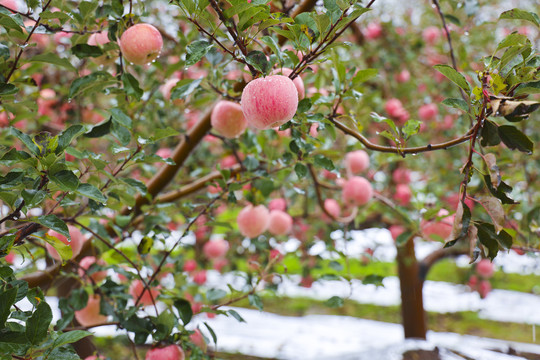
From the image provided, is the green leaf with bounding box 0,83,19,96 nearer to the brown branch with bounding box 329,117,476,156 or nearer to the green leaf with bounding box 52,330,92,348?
the green leaf with bounding box 52,330,92,348

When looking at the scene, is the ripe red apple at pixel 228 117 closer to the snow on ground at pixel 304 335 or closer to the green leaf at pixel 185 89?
the green leaf at pixel 185 89

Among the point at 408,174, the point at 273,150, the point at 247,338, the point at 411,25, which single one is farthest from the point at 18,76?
the point at 411,25

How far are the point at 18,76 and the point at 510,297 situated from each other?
14.7 ft

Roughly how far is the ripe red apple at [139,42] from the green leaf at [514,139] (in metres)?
0.62

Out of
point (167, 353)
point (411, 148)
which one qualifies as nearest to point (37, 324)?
point (167, 353)

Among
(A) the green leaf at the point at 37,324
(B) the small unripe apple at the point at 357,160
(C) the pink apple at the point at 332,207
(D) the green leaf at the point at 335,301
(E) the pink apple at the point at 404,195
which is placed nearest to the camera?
(A) the green leaf at the point at 37,324

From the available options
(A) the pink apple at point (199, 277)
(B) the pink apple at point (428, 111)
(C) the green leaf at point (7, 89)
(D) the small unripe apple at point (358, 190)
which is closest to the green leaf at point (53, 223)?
(C) the green leaf at point (7, 89)

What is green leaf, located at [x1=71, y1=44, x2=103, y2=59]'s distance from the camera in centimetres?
89

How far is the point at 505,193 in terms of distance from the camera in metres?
0.67

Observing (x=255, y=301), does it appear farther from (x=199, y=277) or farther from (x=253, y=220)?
(x=199, y=277)

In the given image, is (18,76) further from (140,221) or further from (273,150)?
(273,150)

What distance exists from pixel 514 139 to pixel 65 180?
2.19 feet

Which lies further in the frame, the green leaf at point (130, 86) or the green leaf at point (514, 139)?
the green leaf at point (130, 86)

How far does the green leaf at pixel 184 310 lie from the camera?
94cm
